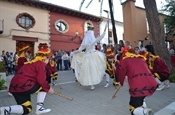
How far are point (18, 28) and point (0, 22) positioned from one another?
1721mm

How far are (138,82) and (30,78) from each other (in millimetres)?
2213

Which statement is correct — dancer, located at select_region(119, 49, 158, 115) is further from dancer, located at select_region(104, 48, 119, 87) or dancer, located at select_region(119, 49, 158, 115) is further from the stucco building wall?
the stucco building wall

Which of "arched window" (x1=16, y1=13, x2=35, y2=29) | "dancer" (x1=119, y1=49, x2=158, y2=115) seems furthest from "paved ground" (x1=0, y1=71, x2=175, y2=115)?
"arched window" (x1=16, y1=13, x2=35, y2=29)

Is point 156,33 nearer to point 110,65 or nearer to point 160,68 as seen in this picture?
point 110,65

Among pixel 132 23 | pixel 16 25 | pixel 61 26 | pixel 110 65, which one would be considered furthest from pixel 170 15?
pixel 110 65

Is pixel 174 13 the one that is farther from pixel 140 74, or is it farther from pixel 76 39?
pixel 140 74

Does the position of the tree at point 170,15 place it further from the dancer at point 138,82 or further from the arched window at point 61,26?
the dancer at point 138,82

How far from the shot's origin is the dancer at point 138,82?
14.1 feet

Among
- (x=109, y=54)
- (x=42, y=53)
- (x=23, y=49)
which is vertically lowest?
(x=109, y=54)

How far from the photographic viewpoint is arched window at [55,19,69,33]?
80.4 feet

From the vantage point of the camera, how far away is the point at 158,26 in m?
11.2

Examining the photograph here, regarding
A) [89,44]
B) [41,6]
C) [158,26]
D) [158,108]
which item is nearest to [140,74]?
[158,108]

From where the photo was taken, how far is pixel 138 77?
14.5 feet

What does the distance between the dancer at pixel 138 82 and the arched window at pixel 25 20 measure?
18250 millimetres
